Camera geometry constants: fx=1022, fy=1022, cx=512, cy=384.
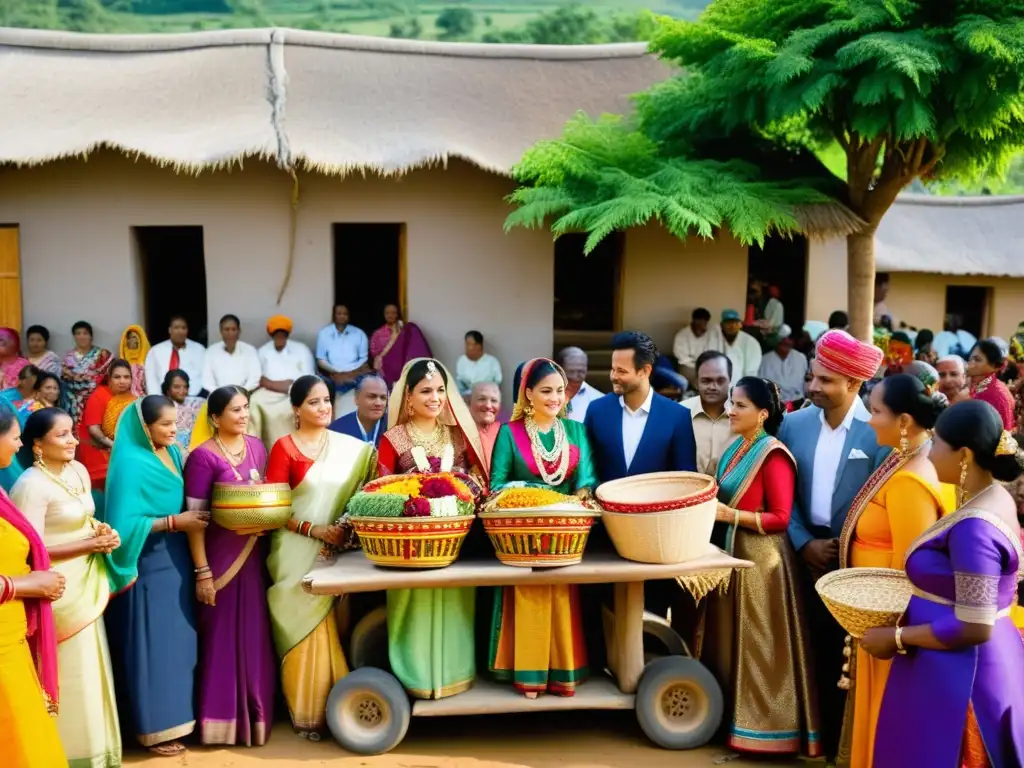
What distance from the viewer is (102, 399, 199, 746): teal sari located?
439cm

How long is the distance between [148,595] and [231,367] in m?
5.30

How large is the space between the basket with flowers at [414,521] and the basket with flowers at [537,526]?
14cm

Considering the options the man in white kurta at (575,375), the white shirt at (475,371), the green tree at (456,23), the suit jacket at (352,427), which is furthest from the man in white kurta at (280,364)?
the green tree at (456,23)

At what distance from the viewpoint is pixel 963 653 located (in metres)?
3.10

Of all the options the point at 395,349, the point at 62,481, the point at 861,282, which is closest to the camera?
the point at 62,481

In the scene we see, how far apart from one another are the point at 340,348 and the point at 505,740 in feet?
19.2

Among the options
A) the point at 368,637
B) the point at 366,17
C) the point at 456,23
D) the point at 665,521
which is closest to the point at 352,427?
the point at 368,637

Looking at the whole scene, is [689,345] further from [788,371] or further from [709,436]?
[709,436]

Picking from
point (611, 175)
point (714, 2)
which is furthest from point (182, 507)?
point (714, 2)

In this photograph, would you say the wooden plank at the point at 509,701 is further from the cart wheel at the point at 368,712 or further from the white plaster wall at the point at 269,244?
the white plaster wall at the point at 269,244

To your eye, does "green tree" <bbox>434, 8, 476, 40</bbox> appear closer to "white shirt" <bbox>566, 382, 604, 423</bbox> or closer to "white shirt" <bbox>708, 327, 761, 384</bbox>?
"white shirt" <bbox>708, 327, 761, 384</bbox>

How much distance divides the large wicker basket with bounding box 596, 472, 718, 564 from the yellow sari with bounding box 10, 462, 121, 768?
6.97 ft

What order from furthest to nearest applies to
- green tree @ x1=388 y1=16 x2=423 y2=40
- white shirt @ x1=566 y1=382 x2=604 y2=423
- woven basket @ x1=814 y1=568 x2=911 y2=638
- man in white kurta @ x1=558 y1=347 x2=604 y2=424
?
green tree @ x1=388 y1=16 x2=423 y2=40
man in white kurta @ x1=558 y1=347 x2=604 y2=424
white shirt @ x1=566 y1=382 x2=604 y2=423
woven basket @ x1=814 y1=568 x2=911 y2=638

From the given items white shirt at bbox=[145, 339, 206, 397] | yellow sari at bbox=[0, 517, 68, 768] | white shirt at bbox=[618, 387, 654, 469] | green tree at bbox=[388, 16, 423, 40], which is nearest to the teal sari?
yellow sari at bbox=[0, 517, 68, 768]
